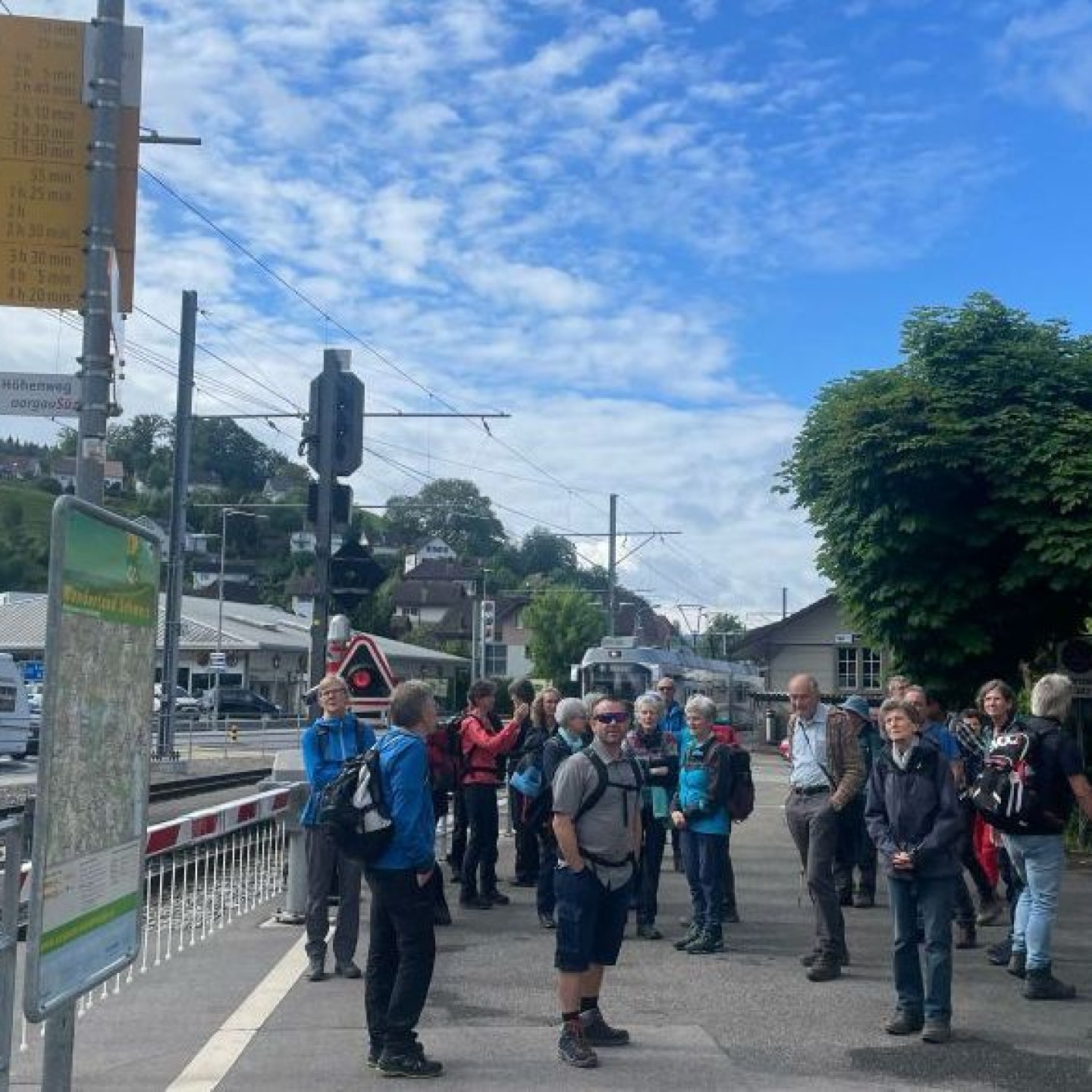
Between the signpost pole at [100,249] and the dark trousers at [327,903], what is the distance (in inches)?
142

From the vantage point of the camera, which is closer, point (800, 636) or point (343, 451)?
point (343, 451)

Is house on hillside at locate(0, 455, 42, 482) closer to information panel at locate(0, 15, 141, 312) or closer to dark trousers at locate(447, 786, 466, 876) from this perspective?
dark trousers at locate(447, 786, 466, 876)

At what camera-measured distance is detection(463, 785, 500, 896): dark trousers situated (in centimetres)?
1172

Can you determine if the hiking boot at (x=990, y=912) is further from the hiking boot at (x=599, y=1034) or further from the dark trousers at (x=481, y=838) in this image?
the hiking boot at (x=599, y=1034)

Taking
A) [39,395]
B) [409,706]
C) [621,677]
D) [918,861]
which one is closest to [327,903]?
[409,706]

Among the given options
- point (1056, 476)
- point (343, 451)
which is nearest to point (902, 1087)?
point (343, 451)

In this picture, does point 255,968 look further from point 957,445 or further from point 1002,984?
point 957,445

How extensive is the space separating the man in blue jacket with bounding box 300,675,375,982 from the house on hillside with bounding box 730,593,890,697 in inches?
2241

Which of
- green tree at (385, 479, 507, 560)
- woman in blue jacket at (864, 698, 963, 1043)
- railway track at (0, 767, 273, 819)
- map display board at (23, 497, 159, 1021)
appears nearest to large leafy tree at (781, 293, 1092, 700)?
railway track at (0, 767, 273, 819)

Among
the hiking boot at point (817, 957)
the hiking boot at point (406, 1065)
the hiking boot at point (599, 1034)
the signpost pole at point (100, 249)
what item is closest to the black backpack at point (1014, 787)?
the hiking boot at point (817, 957)

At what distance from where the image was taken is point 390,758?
6723mm

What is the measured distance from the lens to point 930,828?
24.1ft

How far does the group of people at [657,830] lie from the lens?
6.79 m

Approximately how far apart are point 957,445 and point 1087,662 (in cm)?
307
